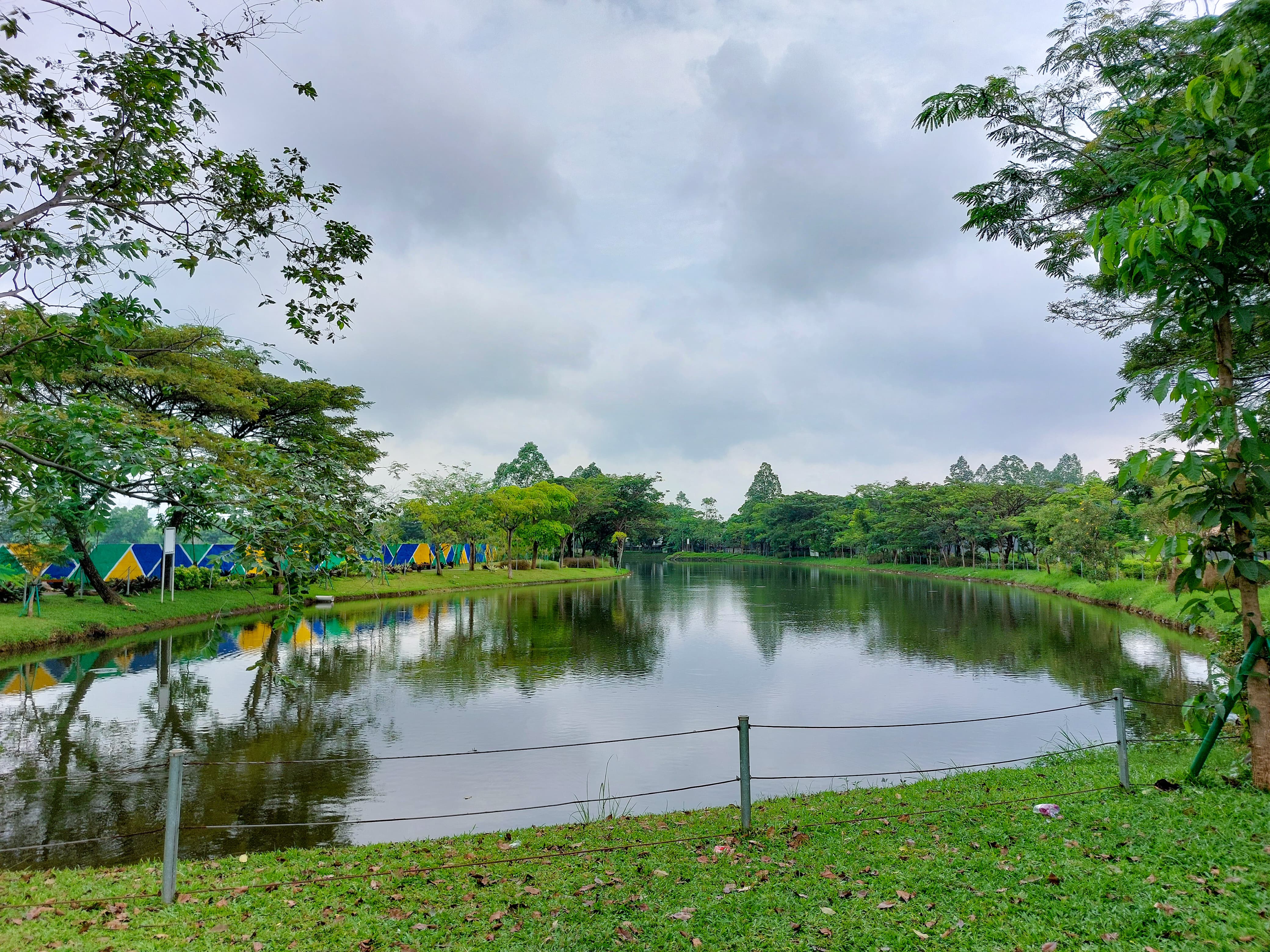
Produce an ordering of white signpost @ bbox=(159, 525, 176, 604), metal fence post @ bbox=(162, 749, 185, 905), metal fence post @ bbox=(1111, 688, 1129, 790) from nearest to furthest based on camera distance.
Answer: metal fence post @ bbox=(162, 749, 185, 905)
metal fence post @ bbox=(1111, 688, 1129, 790)
white signpost @ bbox=(159, 525, 176, 604)

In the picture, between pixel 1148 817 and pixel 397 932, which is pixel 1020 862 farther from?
pixel 397 932

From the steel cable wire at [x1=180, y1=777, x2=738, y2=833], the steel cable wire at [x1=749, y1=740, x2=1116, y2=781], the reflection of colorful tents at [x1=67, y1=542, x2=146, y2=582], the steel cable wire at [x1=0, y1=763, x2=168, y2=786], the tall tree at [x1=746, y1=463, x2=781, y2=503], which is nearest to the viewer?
the steel cable wire at [x1=180, y1=777, x2=738, y2=833]

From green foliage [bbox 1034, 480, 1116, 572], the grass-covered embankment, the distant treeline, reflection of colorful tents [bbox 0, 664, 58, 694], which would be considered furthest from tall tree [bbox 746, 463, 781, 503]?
reflection of colorful tents [bbox 0, 664, 58, 694]

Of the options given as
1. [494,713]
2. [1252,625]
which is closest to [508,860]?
[1252,625]

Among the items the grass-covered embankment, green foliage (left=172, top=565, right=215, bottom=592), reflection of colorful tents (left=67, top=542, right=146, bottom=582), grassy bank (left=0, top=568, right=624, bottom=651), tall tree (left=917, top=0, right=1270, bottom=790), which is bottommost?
the grass-covered embankment

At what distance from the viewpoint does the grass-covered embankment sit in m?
22.3

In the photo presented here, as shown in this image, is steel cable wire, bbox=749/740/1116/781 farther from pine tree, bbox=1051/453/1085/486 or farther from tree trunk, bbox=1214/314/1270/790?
pine tree, bbox=1051/453/1085/486

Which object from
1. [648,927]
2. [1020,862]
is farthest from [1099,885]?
[648,927]

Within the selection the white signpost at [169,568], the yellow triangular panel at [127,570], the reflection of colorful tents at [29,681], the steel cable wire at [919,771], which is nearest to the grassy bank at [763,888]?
the steel cable wire at [919,771]

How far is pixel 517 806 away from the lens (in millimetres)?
7477

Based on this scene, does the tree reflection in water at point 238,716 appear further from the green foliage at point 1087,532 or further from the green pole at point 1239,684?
the green foliage at point 1087,532

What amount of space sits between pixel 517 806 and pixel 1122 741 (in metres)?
6.00

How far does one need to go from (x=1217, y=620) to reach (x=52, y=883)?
1091 centimetres

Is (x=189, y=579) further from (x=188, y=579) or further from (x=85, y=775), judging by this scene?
(x=85, y=775)
